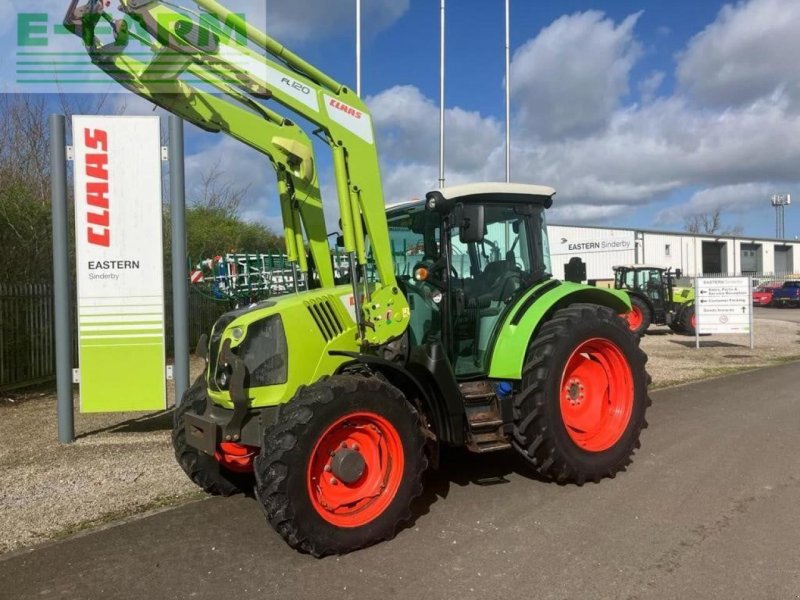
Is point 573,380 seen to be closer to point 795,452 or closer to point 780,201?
point 795,452

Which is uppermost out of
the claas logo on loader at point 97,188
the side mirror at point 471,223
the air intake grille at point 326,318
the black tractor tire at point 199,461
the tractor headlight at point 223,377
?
the claas logo on loader at point 97,188

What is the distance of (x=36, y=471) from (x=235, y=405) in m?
2.95

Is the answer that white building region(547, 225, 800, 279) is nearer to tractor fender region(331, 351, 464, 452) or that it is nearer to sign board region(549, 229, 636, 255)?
sign board region(549, 229, 636, 255)

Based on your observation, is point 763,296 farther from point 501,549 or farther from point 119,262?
point 501,549

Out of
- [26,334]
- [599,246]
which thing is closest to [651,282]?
[599,246]

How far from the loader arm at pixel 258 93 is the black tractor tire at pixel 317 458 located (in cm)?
69

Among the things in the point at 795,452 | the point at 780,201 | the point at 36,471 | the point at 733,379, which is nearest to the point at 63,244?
the point at 36,471

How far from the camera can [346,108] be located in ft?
14.4

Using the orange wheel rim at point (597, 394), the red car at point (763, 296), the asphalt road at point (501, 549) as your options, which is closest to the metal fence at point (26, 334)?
the asphalt road at point (501, 549)

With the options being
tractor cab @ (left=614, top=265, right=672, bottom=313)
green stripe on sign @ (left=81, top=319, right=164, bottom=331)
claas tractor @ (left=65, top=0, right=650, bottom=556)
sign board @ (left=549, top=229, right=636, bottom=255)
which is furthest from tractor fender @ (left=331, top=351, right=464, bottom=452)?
sign board @ (left=549, top=229, right=636, bottom=255)

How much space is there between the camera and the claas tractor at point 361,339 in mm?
3805

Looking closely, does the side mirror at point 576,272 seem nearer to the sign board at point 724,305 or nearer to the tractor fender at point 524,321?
the tractor fender at point 524,321

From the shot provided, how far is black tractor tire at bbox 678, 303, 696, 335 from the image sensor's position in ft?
62.4

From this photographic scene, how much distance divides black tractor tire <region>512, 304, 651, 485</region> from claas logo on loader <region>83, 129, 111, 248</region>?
4.58 m
